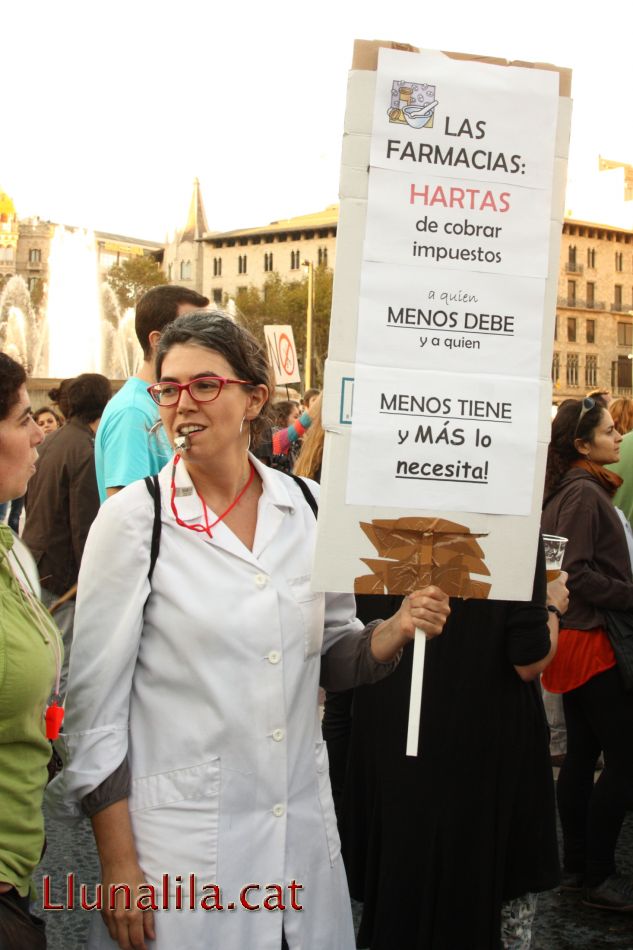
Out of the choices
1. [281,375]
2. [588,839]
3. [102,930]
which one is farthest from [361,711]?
[281,375]

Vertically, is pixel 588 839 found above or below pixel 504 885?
below

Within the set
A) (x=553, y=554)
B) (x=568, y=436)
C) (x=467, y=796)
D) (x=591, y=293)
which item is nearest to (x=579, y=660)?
(x=568, y=436)

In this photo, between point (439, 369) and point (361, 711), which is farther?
point (361, 711)

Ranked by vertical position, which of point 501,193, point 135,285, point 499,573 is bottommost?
point 499,573

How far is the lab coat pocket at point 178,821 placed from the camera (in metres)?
2.42

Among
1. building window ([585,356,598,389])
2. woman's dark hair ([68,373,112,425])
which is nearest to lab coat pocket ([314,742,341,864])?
woman's dark hair ([68,373,112,425])

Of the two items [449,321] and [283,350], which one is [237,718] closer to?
[449,321]

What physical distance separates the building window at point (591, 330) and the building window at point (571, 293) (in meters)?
2.02

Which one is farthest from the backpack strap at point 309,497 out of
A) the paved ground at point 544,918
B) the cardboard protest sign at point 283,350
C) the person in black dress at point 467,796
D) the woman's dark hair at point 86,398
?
the cardboard protest sign at point 283,350

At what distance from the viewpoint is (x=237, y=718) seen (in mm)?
2475

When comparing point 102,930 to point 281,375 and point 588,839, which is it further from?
point 281,375

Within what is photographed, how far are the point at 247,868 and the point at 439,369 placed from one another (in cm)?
118

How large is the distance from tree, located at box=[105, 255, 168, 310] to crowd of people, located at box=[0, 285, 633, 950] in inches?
2836

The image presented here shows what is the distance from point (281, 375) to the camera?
46.5 ft
